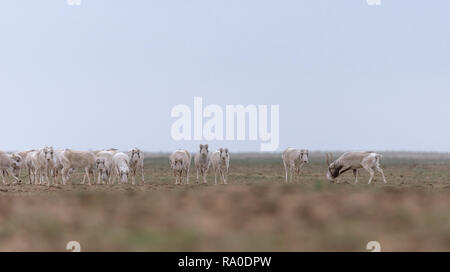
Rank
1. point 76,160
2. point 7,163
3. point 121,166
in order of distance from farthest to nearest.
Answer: point 7,163 < point 76,160 < point 121,166

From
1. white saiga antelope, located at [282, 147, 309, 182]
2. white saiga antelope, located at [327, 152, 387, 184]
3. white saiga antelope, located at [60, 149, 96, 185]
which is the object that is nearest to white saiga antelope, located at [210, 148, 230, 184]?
white saiga antelope, located at [282, 147, 309, 182]

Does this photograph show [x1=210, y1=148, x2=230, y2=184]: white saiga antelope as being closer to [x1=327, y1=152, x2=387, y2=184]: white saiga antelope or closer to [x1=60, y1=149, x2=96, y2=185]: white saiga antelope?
[x1=327, y1=152, x2=387, y2=184]: white saiga antelope

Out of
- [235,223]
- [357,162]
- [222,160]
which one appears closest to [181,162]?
[222,160]

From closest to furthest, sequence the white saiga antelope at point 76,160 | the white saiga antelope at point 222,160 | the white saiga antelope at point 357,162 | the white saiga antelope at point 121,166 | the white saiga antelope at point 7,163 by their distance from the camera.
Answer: the white saiga antelope at point 121,166 < the white saiga antelope at point 76,160 < the white saiga antelope at point 357,162 < the white saiga antelope at point 222,160 < the white saiga antelope at point 7,163

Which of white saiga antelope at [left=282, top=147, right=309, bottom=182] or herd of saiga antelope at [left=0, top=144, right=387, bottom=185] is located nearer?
herd of saiga antelope at [left=0, top=144, right=387, bottom=185]

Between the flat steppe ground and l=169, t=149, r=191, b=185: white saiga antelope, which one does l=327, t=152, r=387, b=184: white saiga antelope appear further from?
the flat steppe ground

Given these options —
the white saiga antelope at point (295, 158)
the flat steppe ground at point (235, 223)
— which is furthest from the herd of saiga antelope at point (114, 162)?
the flat steppe ground at point (235, 223)

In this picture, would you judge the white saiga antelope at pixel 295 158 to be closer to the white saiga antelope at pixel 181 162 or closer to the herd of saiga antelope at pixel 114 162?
the herd of saiga antelope at pixel 114 162

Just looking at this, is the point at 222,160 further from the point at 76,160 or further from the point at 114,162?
the point at 76,160

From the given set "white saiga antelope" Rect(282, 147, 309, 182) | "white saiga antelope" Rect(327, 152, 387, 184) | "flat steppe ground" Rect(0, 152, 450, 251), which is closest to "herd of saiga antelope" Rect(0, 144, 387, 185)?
"white saiga antelope" Rect(327, 152, 387, 184)

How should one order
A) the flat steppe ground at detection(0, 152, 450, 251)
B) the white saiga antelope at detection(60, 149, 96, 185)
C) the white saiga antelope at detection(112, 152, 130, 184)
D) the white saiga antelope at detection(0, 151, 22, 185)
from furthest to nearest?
the white saiga antelope at detection(0, 151, 22, 185), the white saiga antelope at detection(60, 149, 96, 185), the white saiga antelope at detection(112, 152, 130, 184), the flat steppe ground at detection(0, 152, 450, 251)

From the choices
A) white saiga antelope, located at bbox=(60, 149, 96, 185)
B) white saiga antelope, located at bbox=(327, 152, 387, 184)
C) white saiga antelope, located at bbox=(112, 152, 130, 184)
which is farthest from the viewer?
white saiga antelope, located at bbox=(327, 152, 387, 184)
